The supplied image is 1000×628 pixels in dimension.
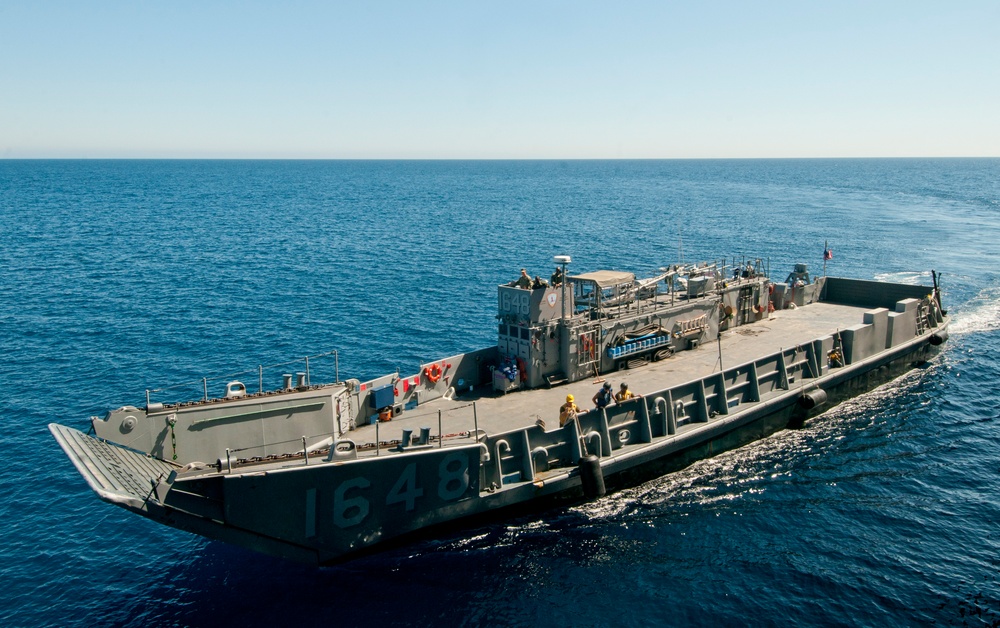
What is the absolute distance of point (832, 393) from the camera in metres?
29.8

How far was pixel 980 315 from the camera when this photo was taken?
45.2m

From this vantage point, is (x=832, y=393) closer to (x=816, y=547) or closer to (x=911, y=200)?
(x=816, y=547)

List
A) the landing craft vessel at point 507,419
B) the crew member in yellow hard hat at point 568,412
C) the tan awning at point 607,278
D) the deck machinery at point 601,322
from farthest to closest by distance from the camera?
the tan awning at point 607,278
the deck machinery at point 601,322
the crew member in yellow hard hat at point 568,412
the landing craft vessel at point 507,419

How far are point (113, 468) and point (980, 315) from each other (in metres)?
47.7

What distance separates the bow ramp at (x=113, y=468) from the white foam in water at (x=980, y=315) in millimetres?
42015

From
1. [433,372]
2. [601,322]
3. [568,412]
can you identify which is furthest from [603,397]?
[433,372]

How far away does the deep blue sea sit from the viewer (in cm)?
1836

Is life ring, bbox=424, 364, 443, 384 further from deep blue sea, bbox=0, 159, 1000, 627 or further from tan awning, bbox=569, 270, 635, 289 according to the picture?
tan awning, bbox=569, 270, 635, 289

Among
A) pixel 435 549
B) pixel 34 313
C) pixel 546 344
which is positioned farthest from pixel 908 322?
pixel 34 313

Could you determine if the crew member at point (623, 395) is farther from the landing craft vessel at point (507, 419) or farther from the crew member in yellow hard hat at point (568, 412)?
the crew member in yellow hard hat at point (568, 412)

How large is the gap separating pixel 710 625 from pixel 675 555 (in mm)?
2996

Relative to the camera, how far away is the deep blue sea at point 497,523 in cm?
1836

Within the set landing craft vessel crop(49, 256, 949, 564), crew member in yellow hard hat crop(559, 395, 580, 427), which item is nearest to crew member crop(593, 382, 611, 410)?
landing craft vessel crop(49, 256, 949, 564)

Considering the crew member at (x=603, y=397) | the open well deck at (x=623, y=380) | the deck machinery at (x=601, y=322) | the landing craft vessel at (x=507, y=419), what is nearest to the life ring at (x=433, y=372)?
the landing craft vessel at (x=507, y=419)
